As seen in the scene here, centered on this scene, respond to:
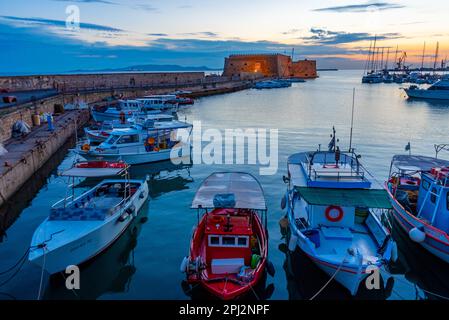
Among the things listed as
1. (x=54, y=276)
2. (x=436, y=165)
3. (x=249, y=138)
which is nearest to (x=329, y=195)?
(x=436, y=165)

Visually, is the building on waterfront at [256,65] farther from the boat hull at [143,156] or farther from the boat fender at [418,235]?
the boat fender at [418,235]

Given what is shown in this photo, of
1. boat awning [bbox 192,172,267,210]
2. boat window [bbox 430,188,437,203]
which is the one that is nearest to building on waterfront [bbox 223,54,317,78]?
boat awning [bbox 192,172,267,210]

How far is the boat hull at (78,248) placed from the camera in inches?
439

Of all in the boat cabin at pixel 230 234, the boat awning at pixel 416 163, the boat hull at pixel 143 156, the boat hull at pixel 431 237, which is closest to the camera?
the boat cabin at pixel 230 234

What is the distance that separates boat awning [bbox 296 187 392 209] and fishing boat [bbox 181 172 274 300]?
188 cm

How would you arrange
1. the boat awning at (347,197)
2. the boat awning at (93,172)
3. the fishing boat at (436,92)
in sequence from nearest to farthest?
the boat awning at (347,197) → the boat awning at (93,172) → the fishing boat at (436,92)

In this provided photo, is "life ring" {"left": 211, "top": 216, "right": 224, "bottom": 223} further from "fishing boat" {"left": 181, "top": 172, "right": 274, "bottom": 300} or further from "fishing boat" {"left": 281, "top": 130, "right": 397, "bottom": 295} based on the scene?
"fishing boat" {"left": 281, "top": 130, "right": 397, "bottom": 295}

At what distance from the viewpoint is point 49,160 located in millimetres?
26969

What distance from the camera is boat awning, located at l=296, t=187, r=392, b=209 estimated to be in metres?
12.1

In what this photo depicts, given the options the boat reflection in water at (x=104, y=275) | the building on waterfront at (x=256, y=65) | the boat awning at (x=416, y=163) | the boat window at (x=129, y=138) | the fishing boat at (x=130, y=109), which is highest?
the building on waterfront at (x=256, y=65)

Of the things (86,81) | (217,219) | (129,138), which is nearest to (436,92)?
(129,138)

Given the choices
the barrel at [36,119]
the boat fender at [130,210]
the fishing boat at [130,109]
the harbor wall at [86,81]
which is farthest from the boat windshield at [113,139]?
the harbor wall at [86,81]

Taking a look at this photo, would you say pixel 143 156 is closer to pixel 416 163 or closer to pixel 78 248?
pixel 78 248

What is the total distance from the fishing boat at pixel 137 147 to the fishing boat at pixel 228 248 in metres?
13.2
